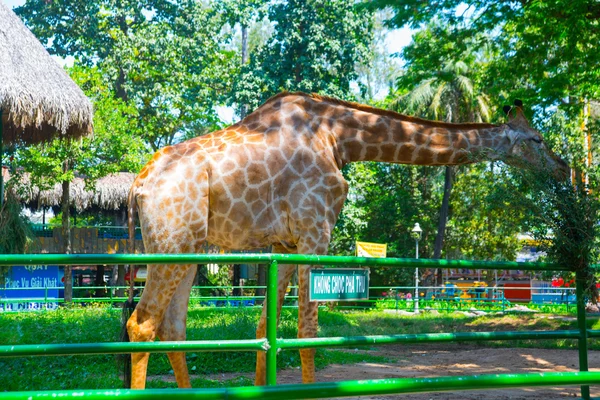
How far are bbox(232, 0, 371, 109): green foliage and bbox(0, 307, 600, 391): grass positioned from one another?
29.0 ft

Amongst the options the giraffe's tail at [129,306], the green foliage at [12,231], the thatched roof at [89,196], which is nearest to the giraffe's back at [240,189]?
the giraffe's tail at [129,306]

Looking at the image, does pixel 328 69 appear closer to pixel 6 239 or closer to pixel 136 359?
pixel 6 239

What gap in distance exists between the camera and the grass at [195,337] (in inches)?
318

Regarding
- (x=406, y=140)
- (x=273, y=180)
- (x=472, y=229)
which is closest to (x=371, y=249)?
(x=472, y=229)

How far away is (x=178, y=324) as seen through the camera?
561cm

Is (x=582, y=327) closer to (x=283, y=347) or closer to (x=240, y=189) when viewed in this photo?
(x=283, y=347)

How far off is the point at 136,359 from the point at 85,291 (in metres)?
20.2

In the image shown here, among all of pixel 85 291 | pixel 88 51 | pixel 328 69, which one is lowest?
pixel 85 291

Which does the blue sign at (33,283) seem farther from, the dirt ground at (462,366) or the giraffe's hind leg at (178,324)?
the giraffe's hind leg at (178,324)

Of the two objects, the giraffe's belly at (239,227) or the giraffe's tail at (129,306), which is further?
the giraffe's belly at (239,227)

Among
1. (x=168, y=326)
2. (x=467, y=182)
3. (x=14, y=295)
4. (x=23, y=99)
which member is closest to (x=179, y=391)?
(x=168, y=326)

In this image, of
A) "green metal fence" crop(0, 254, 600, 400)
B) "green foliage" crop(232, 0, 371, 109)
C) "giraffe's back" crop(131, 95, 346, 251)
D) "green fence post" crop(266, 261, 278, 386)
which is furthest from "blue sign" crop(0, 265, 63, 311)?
"green fence post" crop(266, 261, 278, 386)

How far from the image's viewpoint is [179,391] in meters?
2.52

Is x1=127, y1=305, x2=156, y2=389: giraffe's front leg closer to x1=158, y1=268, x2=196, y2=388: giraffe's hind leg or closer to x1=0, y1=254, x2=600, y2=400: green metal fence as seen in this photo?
x1=158, y1=268, x2=196, y2=388: giraffe's hind leg
